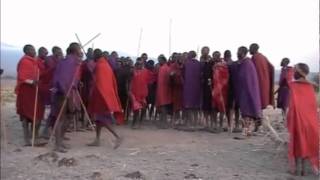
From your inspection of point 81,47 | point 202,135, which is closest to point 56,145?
point 81,47

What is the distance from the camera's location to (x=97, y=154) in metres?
10.1

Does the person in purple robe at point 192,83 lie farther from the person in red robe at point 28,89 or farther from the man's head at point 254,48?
the person in red robe at point 28,89

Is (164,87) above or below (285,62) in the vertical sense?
below

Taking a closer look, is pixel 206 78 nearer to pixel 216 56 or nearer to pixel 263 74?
pixel 216 56

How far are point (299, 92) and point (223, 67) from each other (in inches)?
170

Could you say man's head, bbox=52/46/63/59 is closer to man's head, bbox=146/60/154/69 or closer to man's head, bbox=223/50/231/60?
man's head, bbox=146/60/154/69

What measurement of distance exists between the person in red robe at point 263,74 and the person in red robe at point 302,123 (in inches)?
169

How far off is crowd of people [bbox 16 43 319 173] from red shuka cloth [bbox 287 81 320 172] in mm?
14

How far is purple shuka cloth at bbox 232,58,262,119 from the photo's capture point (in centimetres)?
1222

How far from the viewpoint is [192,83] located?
13578 mm

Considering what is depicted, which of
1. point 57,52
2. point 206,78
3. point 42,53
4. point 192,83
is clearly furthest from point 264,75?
point 42,53

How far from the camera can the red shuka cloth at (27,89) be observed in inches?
440

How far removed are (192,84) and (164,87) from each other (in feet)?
2.57

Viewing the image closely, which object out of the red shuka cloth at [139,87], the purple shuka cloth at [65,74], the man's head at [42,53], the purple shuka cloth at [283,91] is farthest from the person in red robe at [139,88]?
the purple shuka cloth at [65,74]
